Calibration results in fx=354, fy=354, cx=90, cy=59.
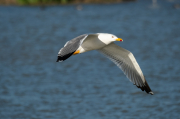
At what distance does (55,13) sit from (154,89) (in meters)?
30.7

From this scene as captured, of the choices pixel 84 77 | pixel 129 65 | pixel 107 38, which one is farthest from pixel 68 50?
pixel 84 77

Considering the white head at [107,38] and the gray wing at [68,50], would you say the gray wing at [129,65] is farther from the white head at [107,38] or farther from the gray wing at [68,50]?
the gray wing at [68,50]

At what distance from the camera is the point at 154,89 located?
46.7ft

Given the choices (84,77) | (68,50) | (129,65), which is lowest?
(68,50)

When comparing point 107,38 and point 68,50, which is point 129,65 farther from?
point 68,50

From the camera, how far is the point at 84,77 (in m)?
15.9

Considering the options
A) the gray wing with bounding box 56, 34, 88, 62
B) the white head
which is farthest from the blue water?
the gray wing with bounding box 56, 34, 88, 62

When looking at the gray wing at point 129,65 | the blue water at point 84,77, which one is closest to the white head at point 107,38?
the gray wing at point 129,65

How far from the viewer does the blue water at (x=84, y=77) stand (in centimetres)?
1224

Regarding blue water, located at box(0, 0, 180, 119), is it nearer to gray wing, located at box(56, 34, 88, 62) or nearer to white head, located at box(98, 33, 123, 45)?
white head, located at box(98, 33, 123, 45)

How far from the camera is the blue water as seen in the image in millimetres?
12242

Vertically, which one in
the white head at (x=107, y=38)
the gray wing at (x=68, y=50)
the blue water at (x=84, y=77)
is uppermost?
the blue water at (x=84, y=77)

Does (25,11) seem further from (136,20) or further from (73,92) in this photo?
(73,92)

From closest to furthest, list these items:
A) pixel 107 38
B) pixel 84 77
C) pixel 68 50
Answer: pixel 68 50, pixel 107 38, pixel 84 77
